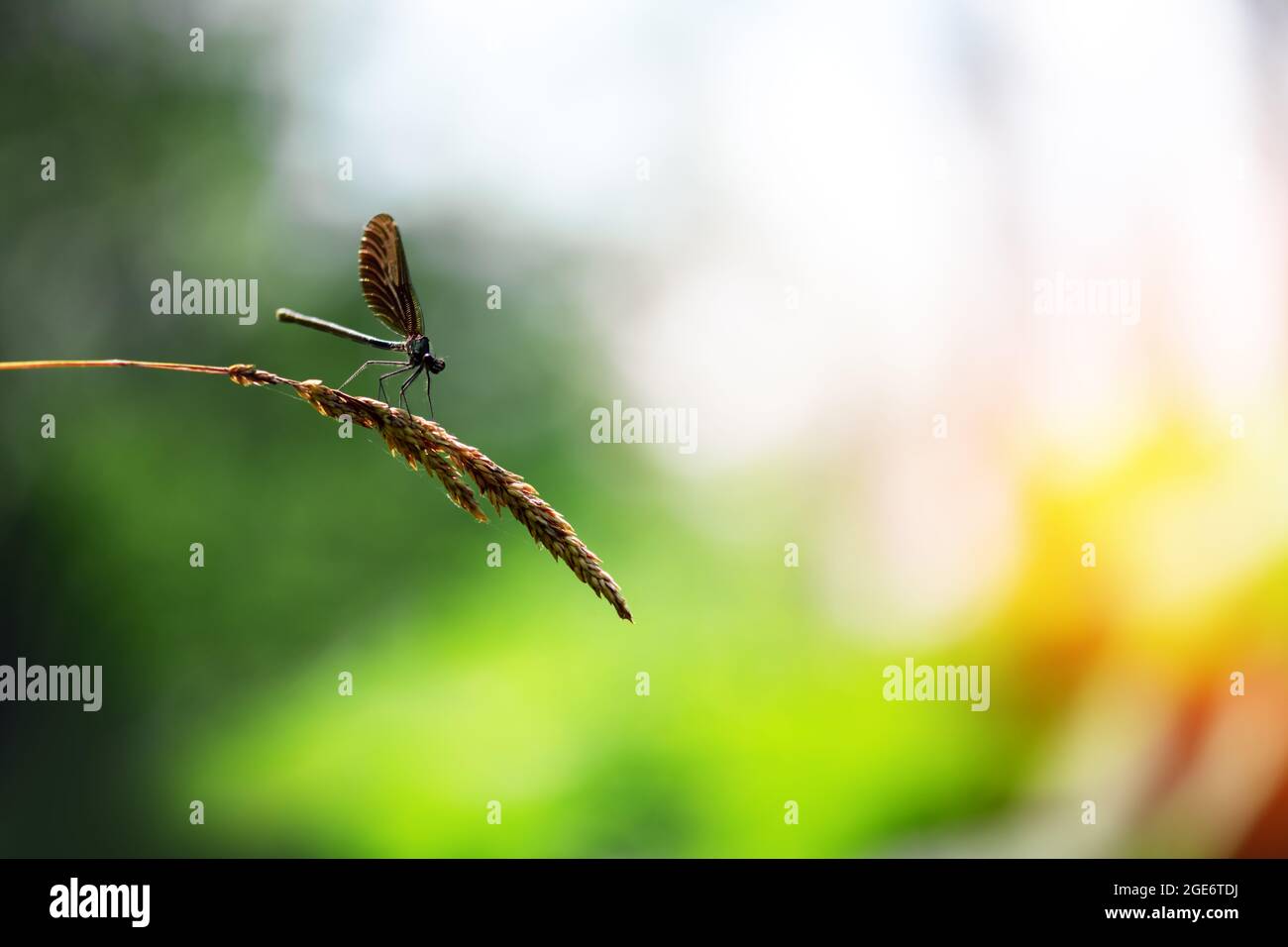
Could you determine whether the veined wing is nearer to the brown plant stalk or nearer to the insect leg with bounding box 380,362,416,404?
the insect leg with bounding box 380,362,416,404

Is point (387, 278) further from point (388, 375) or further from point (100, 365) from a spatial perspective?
point (100, 365)

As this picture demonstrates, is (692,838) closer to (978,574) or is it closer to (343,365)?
(978,574)

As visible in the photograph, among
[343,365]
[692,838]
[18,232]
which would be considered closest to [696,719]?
[692,838]

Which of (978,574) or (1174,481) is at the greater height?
(1174,481)

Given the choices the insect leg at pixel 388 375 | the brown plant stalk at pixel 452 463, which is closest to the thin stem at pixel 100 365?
the brown plant stalk at pixel 452 463

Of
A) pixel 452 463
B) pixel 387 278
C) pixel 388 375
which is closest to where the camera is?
pixel 452 463

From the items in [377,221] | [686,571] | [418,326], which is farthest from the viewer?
[686,571]

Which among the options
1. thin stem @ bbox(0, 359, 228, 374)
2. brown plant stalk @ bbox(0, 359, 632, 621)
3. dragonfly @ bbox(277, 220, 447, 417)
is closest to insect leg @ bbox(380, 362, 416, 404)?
dragonfly @ bbox(277, 220, 447, 417)

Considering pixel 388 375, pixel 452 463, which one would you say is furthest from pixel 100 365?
pixel 388 375
